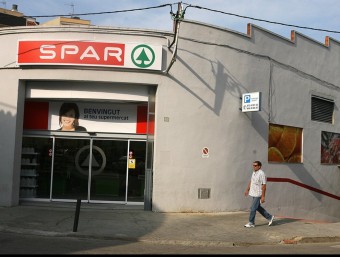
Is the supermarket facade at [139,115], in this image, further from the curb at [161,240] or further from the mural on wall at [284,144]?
the curb at [161,240]

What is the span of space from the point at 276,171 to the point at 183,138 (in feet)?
14.2

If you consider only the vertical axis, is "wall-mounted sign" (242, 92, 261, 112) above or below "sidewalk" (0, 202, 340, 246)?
above

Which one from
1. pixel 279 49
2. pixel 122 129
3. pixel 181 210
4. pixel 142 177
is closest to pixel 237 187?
pixel 181 210

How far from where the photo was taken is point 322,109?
18.7 meters

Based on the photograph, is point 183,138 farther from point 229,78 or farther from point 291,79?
point 291,79

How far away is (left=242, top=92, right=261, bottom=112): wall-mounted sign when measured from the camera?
1396 centimetres

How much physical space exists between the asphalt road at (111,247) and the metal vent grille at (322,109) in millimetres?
9216

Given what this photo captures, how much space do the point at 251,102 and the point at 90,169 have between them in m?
5.73

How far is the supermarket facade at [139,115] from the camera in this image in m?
13.6

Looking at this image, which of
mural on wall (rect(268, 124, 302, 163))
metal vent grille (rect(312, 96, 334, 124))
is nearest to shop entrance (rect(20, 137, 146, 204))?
mural on wall (rect(268, 124, 302, 163))

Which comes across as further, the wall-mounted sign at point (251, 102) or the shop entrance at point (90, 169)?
the shop entrance at point (90, 169)

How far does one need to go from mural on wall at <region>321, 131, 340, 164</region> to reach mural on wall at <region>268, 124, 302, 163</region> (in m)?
1.90

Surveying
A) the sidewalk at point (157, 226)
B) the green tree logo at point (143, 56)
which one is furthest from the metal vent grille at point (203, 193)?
the green tree logo at point (143, 56)

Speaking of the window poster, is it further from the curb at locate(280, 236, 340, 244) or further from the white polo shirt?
the curb at locate(280, 236, 340, 244)
